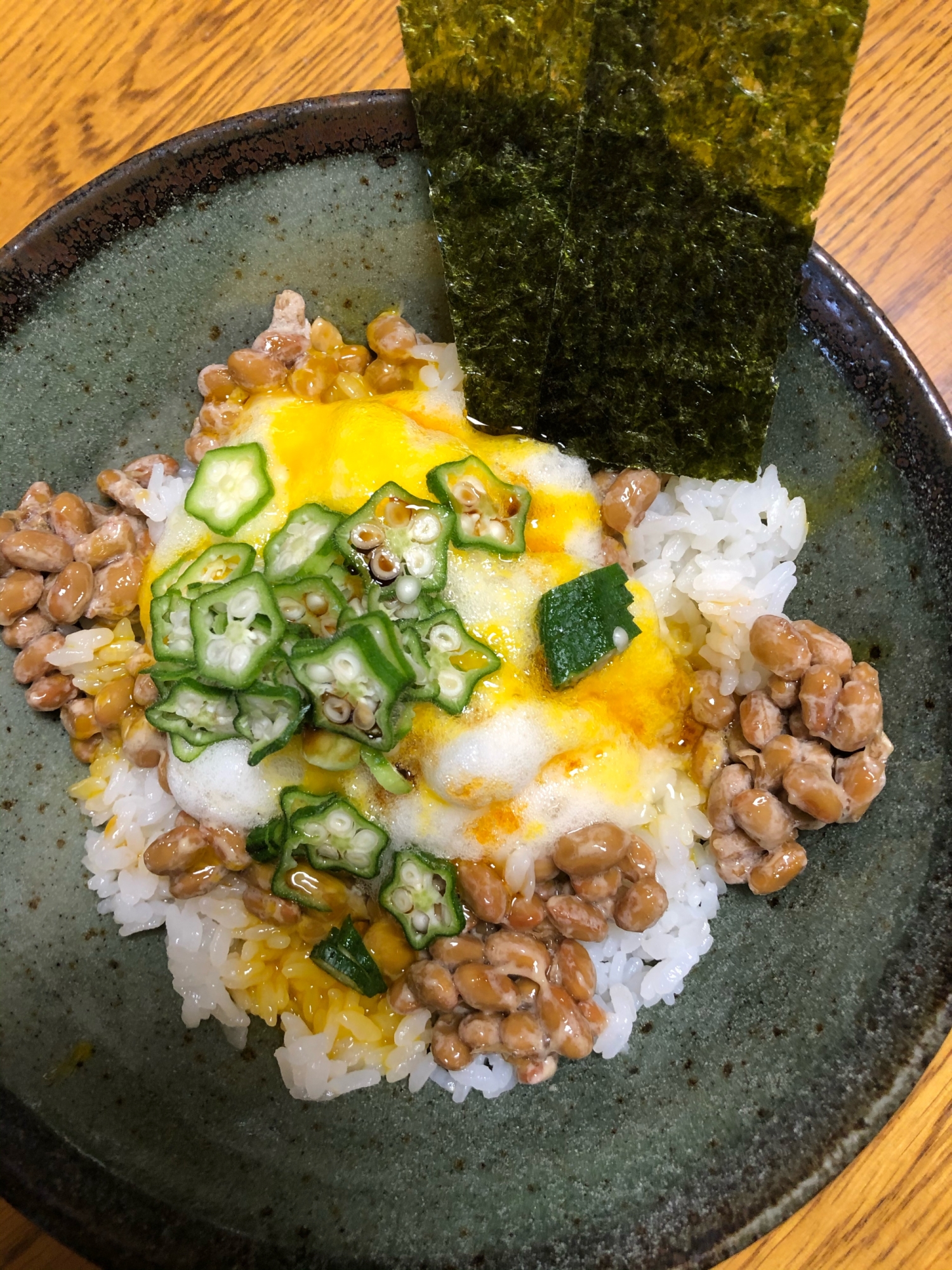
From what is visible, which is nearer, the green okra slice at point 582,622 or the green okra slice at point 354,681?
the green okra slice at point 354,681

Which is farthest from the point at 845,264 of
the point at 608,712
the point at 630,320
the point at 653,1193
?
the point at 653,1193

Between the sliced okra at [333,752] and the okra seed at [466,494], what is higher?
the okra seed at [466,494]

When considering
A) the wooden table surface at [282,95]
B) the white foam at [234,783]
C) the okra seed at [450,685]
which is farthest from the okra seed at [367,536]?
the wooden table surface at [282,95]

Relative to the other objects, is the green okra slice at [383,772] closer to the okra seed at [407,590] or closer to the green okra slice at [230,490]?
the okra seed at [407,590]

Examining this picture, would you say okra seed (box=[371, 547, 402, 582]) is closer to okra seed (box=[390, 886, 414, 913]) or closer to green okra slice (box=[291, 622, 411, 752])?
green okra slice (box=[291, 622, 411, 752])

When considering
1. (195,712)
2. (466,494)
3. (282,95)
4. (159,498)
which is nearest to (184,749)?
(195,712)

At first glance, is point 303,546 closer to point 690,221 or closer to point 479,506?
point 479,506

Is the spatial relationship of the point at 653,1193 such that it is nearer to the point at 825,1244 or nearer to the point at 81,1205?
the point at 825,1244
